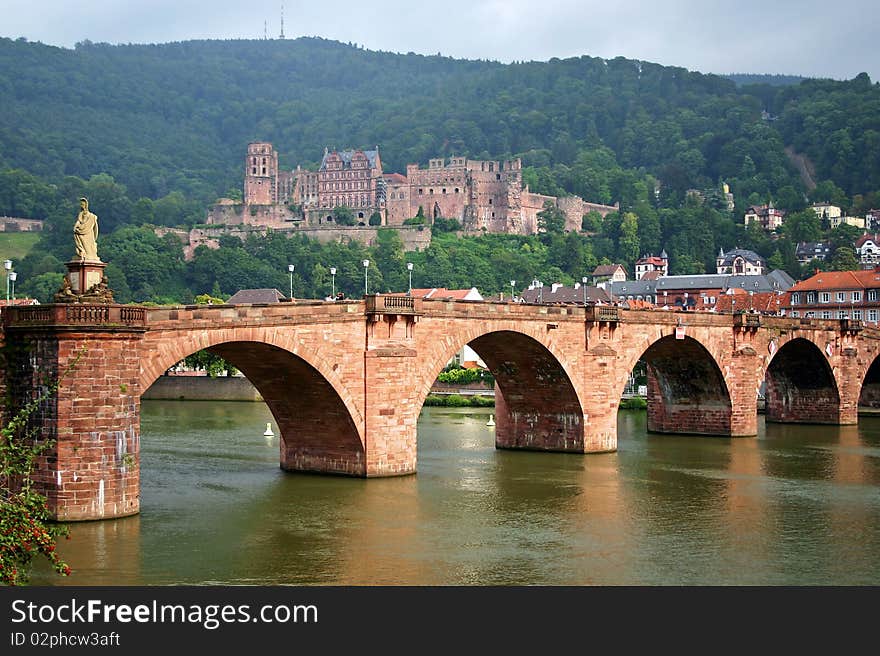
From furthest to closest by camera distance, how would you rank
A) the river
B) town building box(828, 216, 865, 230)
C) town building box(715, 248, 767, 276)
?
town building box(828, 216, 865, 230)
town building box(715, 248, 767, 276)
the river

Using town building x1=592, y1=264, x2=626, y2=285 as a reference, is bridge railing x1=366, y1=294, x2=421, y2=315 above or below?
below

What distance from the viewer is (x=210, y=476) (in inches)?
1815

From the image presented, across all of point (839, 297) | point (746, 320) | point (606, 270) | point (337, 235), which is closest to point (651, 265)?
point (606, 270)

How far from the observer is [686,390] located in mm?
64812

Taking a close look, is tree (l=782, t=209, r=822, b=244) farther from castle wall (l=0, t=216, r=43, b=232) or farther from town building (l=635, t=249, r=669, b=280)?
castle wall (l=0, t=216, r=43, b=232)

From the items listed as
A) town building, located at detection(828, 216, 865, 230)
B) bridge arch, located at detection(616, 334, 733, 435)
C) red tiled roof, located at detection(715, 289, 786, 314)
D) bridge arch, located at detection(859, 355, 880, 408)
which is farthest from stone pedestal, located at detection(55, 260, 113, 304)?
town building, located at detection(828, 216, 865, 230)

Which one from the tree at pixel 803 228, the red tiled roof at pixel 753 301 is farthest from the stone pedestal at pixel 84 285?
the tree at pixel 803 228

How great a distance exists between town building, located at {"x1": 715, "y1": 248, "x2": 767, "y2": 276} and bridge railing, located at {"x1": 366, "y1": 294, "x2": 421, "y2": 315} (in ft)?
398

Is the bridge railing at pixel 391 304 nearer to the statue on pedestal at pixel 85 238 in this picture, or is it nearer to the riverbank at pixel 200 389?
the statue on pedestal at pixel 85 238

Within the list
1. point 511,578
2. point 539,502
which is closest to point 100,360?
point 511,578

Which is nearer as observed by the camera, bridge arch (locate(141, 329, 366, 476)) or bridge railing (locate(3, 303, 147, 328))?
bridge railing (locate(3, 303, 147, 328))

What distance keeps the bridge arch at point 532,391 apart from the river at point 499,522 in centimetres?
103

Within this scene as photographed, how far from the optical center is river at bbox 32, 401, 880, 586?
101 feet
